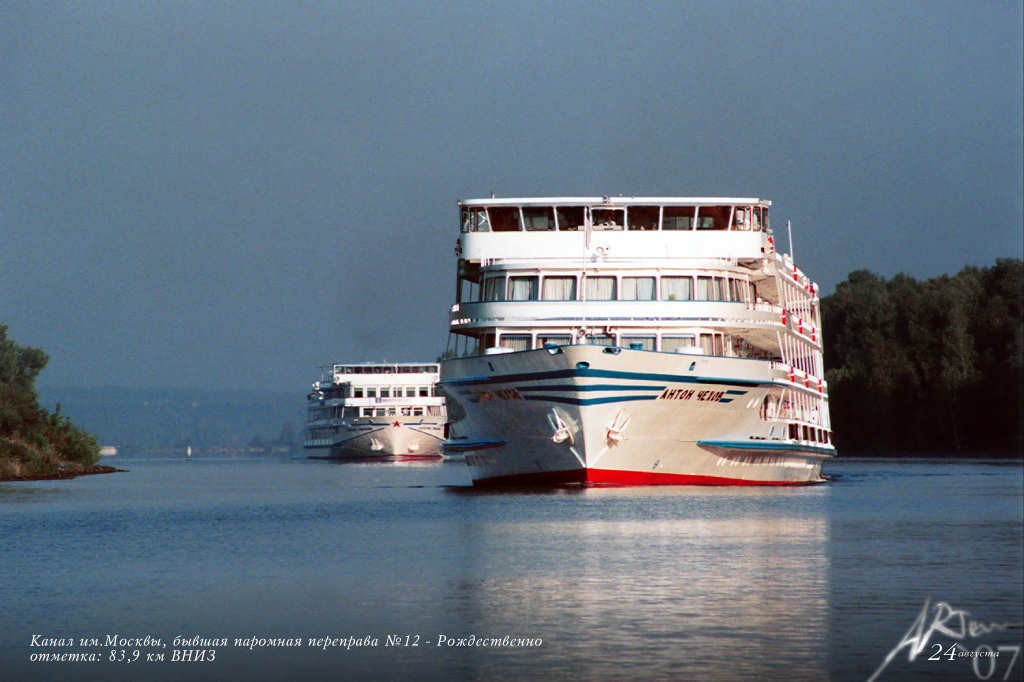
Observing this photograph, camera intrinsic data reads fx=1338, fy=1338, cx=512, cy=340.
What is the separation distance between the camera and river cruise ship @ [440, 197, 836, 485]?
42.2m

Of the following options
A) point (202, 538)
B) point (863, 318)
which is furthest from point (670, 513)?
point (863, 318)

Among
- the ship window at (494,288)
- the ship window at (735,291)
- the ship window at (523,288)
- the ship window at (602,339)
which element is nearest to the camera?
the ship window at (602,339)

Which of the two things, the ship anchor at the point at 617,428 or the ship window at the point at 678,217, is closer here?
the ship anchor at the point at 617,428

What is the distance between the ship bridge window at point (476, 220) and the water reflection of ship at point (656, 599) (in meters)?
18.4

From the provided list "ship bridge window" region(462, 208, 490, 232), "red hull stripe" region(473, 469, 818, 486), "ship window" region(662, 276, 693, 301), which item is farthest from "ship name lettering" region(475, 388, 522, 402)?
→ "ship bridge window" region(462, 208, 490, 232)

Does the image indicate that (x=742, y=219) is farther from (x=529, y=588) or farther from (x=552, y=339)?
(x=529, y=588)

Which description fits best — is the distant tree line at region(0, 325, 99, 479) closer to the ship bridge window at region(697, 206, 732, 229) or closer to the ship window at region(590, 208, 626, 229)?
the ship window at region(590, 208, 626, 229)

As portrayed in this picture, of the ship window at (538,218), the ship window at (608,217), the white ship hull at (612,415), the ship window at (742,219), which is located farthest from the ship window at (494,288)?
the ship window at (742,219)

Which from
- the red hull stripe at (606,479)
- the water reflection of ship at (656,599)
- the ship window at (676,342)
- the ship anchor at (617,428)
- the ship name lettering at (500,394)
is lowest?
the water reflection of ship at (656,599)

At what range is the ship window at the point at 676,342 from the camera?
45469 millimetres

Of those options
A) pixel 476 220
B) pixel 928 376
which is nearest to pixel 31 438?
pixel 476 220

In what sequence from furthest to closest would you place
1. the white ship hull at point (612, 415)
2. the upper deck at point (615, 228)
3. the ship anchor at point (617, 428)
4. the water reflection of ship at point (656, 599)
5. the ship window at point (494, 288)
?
the upper deck at point (615, 228), the ship window at point (494, 288), the ship anchor at point (617, 428), the white ship hull at point (612, 415), the water reflection of ship at point (656, 599)

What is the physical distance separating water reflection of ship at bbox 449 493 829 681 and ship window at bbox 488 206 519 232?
1824cm

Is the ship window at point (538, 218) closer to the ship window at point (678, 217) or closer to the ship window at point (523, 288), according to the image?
the ship window at point (523, 288)
